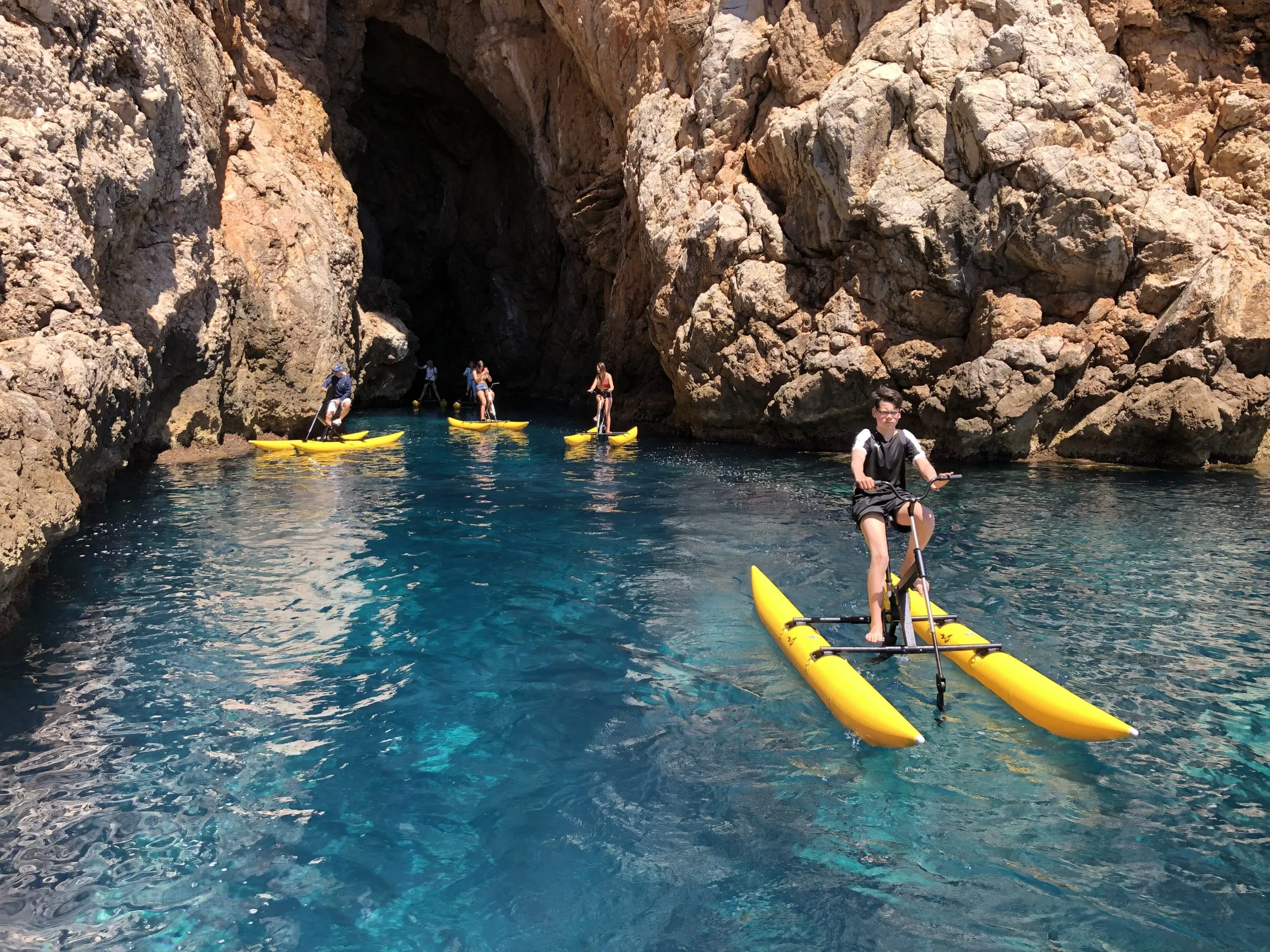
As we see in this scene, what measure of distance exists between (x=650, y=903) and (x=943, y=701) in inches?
99.1

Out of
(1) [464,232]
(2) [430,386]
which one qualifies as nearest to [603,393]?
(2) [430,386]

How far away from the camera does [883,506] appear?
20.4 feet

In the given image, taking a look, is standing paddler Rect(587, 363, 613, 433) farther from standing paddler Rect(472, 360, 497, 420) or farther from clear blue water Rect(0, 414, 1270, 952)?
clear blue water Rect(0, 414, 1270, 952)

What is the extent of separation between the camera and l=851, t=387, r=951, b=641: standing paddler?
609 cm

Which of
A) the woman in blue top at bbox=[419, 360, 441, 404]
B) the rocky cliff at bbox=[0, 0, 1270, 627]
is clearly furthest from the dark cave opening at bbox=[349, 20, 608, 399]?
the rocky cliff at bbox=[0, 0, 1270, 627]

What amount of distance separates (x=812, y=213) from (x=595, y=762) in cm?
1538

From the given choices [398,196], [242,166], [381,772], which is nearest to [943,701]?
[381,772]

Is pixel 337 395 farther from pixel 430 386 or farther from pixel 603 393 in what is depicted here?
pixel 430 386

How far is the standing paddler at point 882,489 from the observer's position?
6090 mm

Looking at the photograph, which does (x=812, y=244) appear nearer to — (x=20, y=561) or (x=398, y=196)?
(x=20, y=561)

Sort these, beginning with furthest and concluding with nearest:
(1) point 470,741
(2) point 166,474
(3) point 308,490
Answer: (2) point 166,474, (3) point 308,490, (1) point 470,741

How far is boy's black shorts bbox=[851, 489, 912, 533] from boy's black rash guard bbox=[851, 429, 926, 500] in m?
0.07

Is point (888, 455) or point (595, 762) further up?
point (888, 455)

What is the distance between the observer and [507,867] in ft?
13.1
